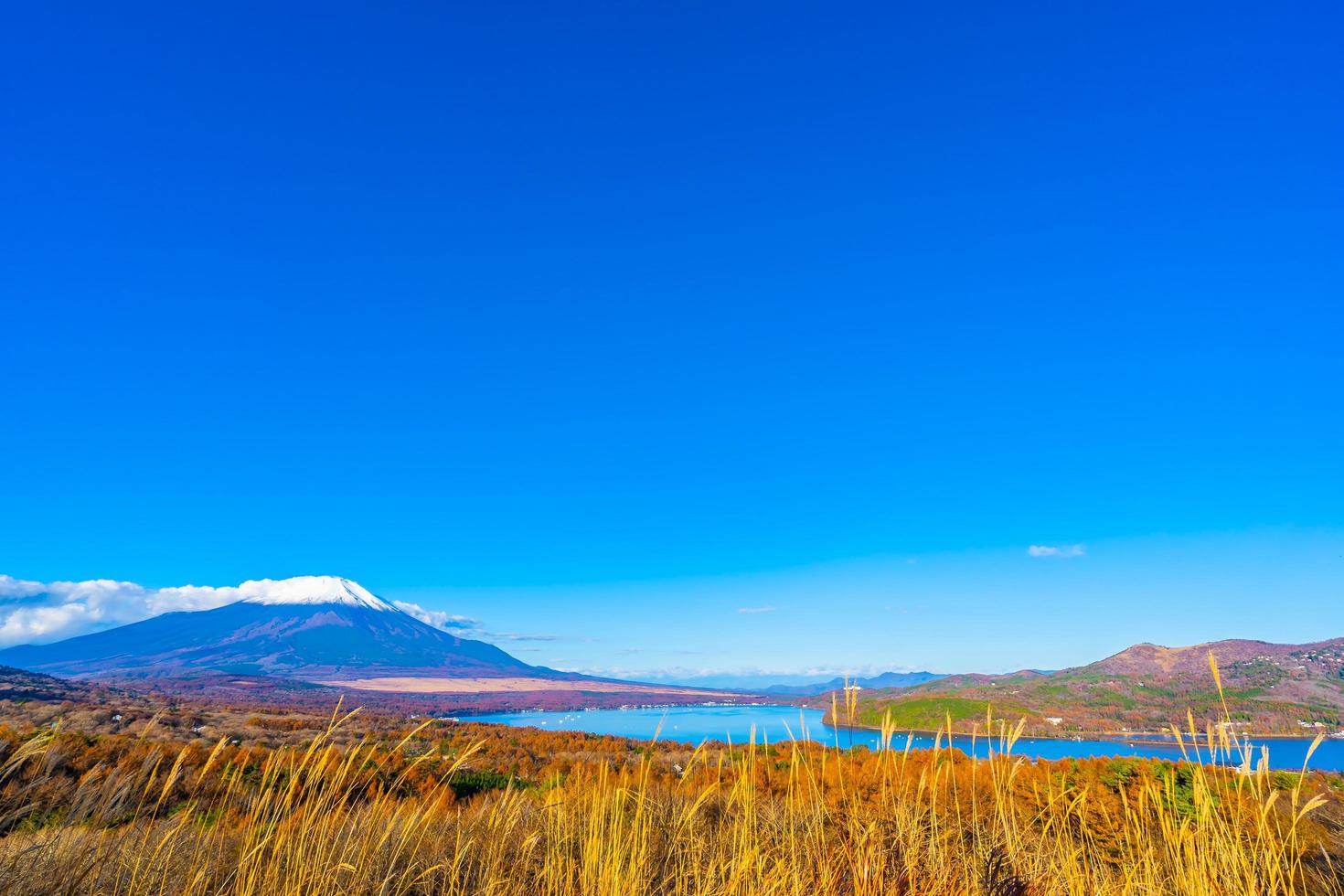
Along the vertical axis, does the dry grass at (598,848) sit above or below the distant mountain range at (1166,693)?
above

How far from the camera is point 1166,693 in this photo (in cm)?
5903

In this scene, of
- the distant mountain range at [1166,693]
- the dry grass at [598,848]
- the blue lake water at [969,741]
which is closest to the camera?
the dry grass at [598,848]

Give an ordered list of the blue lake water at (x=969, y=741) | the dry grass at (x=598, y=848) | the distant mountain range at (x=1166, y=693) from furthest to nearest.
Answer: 1. the distant mountain range at (x=1166, y=693)
2. the blue lake water at (x=969, y=741)
3. the dry grass at (x=598, y=848)

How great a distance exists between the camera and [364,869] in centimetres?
387

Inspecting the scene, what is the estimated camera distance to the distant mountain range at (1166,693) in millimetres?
43531

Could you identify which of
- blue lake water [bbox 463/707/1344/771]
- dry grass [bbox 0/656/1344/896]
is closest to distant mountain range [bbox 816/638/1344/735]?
blue lake water [bbox 463/707/1344/771]

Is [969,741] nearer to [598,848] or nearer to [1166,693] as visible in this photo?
[1166,693]

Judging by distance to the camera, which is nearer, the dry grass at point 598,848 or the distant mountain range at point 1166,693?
the dry grass at point 598,848

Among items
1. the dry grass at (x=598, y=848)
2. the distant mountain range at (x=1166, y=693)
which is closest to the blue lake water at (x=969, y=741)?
the dry grass at (x=598, y=848)

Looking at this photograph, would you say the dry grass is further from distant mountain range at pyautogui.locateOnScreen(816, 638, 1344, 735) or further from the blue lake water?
distant mountain range at pyautogui.locateOnScreen(816, 638, 1344, 735)

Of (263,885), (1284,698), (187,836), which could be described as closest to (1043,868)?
(263,885)

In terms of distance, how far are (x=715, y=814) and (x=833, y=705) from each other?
5.05 metres

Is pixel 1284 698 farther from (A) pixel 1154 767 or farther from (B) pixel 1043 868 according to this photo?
(B) pixel 1043 868

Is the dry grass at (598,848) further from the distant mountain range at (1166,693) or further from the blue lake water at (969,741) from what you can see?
the distant mountain range at (1166,693)
